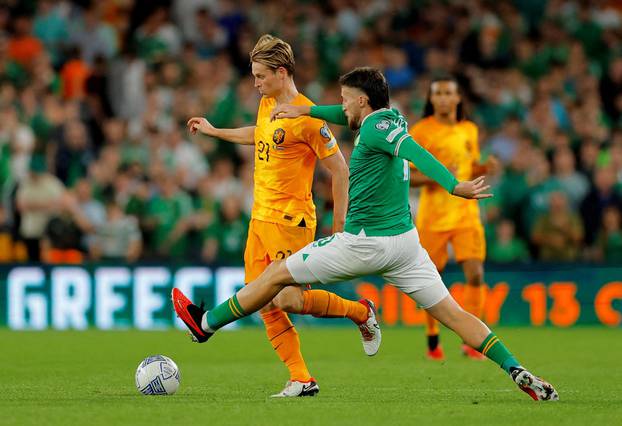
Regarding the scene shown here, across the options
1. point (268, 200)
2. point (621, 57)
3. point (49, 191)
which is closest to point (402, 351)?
point (268, 200)

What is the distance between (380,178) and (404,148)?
36cm

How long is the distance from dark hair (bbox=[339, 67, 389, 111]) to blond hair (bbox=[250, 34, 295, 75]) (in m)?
0.75

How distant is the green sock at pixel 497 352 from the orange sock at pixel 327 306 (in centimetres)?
113

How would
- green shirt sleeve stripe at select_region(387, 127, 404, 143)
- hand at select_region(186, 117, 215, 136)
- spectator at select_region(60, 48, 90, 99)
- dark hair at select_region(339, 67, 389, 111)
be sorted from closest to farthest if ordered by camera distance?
green shirt sleeve stripe at select_region(387, 127, 404, 143) → dark hair at select_region(339, 67, 389, 111) → hand at select_region(186, 117, 215, 136) → spectator at select_region(60, 48, 90, 99)

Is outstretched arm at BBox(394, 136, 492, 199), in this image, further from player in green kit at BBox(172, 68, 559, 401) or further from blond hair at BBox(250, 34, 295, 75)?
blond hair at BBox(250, 34, 295, 75)

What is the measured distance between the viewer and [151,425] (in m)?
7.74

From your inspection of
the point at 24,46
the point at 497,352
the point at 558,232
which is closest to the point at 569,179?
the point at 558,232

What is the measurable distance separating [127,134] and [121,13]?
305 cm

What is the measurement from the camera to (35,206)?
18734mm

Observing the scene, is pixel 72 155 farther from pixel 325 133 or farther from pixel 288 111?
pixel 288 111

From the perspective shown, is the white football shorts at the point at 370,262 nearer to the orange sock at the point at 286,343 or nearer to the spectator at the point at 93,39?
the orange sock at the point at 286,343

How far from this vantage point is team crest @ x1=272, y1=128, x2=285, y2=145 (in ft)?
30.8

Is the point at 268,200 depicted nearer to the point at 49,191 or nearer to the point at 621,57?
the point at 49,191

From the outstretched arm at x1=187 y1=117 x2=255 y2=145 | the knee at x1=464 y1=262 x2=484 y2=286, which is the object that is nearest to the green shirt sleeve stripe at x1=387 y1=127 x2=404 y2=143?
the outstretched arm at x1=187 y1=117 x2=255 y2=145
